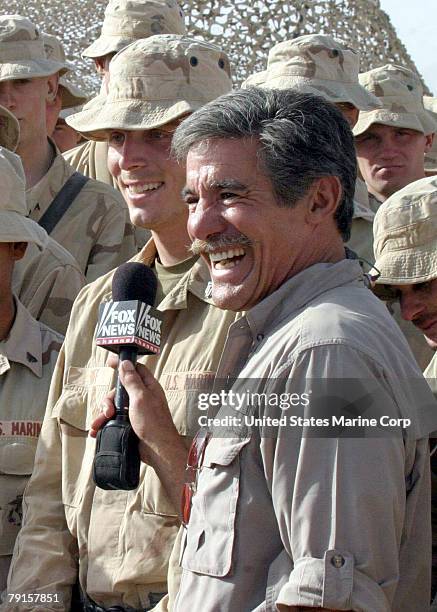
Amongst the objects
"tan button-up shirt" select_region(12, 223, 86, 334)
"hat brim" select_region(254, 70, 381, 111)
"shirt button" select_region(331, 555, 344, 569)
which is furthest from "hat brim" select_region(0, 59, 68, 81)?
"shirt button" select_region(331, 555, 344, 569)

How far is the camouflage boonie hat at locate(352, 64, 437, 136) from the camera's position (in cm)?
606

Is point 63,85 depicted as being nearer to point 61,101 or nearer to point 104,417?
point 61,101

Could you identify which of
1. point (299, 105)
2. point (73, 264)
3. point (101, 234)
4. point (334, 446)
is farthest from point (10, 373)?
point (334, 446)

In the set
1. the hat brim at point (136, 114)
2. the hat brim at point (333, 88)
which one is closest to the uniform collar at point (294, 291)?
the hat brim at point (136, 114)

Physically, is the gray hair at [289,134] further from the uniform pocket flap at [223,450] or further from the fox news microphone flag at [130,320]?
the uniform pocket flap at [223,450]

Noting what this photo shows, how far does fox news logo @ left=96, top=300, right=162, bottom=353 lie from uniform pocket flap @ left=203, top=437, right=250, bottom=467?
19.1 inches

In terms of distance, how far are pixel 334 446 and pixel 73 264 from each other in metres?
2.71

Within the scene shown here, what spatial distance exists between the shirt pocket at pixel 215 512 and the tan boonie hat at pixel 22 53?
3.73 m

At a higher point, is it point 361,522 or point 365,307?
point 365,307

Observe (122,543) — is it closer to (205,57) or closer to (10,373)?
(10,373)

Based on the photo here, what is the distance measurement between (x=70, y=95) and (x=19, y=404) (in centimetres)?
278

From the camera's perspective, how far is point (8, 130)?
6.03 metres

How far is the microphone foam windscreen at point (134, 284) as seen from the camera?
3.69m

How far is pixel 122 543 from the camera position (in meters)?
3.94
